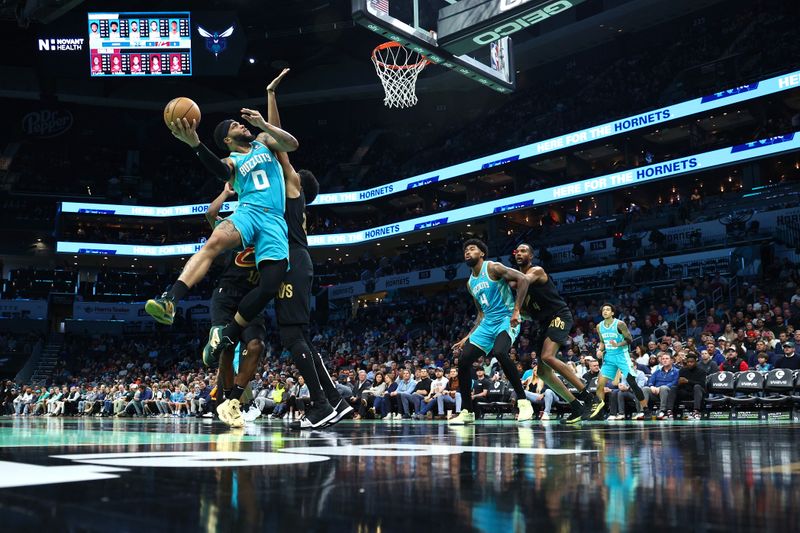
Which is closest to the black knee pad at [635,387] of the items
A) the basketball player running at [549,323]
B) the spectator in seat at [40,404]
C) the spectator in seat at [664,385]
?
the spectator in seat at [664,385]

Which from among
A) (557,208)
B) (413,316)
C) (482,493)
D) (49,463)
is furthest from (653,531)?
(557,208)

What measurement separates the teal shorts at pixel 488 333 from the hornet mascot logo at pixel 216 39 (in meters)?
31.8

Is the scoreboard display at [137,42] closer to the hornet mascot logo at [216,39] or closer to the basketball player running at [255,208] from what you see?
the hornet mascot logo at [216,39]

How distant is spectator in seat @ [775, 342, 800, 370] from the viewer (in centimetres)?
1092

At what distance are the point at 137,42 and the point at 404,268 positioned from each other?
1650cm

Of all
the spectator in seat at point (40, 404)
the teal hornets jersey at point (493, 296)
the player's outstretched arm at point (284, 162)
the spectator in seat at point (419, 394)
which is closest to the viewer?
the player's outstretched arm at point (284, 162)

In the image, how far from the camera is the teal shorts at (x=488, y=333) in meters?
7.34

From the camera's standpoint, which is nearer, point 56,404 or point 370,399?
point 370,399

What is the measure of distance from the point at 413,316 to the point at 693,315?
13213 mm

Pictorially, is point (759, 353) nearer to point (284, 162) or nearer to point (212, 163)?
point (284, 162)

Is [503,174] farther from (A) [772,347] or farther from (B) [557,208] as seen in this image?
(A) [772,347]

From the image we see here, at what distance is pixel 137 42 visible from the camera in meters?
34.1

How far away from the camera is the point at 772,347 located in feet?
42.2

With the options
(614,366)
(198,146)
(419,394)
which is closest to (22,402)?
(419,394)
